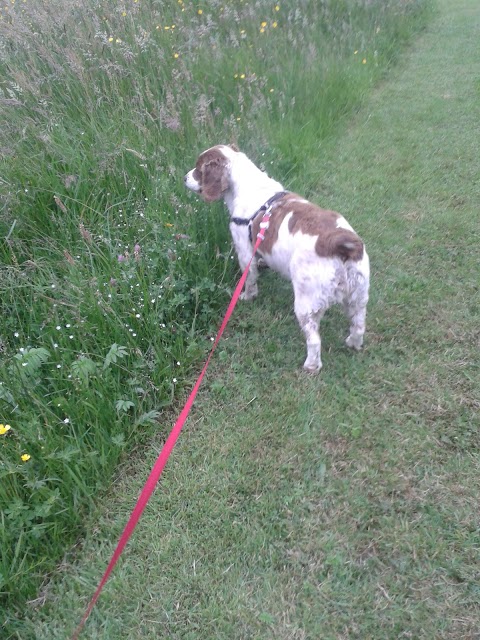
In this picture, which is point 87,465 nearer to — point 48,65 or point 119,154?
point 119,154

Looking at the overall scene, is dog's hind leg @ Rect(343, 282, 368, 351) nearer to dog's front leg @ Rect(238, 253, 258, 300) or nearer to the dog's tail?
the dog's tail

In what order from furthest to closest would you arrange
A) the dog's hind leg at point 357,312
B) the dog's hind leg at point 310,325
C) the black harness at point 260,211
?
the black harness at point 260,211 → the dog's hind leg at point 310,325 → the dog's hind leg at point 357,312

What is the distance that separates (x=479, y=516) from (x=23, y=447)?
207 cm

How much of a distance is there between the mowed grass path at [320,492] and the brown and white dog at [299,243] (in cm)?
33

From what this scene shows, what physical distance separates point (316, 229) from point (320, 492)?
4.46 feet

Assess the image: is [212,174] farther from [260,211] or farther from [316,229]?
[316,229]

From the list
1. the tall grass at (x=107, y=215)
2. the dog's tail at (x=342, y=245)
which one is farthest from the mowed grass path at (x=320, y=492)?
the dog's tail at (x=342, y=245)

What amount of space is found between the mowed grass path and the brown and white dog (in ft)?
1.10

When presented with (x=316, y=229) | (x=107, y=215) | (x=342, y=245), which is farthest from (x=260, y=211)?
(x=107, y=215)

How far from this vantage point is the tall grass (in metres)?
2.47

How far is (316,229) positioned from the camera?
277 cm

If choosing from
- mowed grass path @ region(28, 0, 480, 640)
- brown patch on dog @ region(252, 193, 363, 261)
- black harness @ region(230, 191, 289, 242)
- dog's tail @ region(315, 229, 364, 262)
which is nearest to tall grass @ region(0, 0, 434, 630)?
mowed grass path @ region(28, 0, 480, 640)

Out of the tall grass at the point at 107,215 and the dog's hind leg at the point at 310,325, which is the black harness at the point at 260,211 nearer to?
the tall grass at the point at 107,215

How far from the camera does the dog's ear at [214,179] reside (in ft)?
11.6
